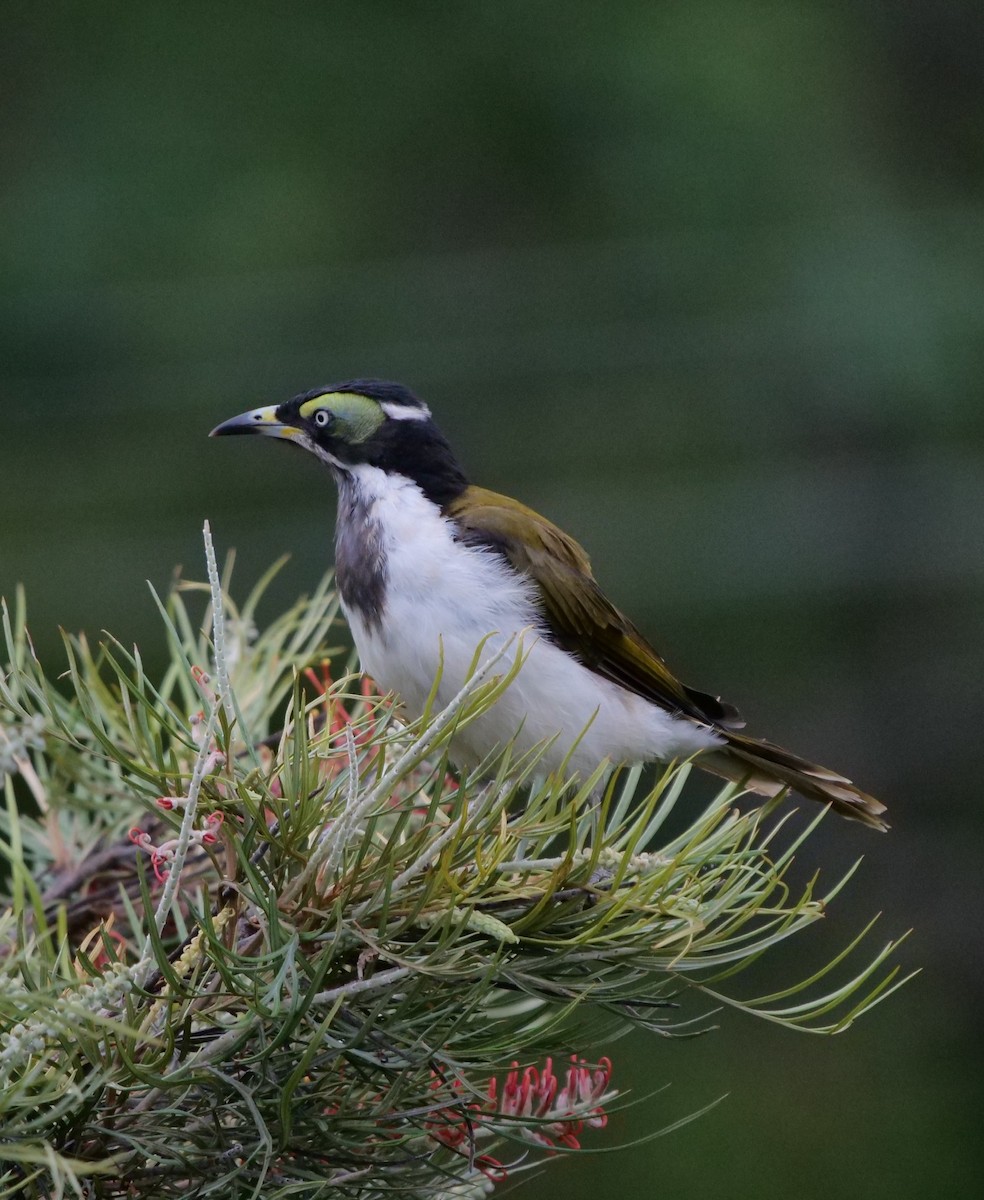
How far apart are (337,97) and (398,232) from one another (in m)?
0.60

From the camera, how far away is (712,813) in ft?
2.50

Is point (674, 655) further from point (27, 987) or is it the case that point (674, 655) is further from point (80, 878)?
point (27, 987)

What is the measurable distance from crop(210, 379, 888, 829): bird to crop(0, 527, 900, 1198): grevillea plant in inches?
19.2

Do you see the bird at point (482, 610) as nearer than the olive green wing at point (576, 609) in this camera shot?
Yes

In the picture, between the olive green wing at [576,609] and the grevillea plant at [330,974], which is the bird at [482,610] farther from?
the grevillea plant at [330,974]

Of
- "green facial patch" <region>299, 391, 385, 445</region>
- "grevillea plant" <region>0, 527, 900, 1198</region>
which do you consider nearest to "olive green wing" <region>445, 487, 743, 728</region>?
"green facial patch" <region>299, 391, 385, 445</region>

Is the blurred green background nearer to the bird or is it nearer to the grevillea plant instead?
the bird

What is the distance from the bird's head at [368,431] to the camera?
145 cm

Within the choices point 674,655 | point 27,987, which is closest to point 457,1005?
point 27,987

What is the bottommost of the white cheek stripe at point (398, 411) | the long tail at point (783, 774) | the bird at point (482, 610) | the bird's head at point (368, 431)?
the long tail at point (783, 774)

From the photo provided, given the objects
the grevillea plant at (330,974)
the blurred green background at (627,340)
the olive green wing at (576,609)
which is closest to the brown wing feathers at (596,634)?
the olive green wing at (576,609)

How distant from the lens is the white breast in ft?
4.01

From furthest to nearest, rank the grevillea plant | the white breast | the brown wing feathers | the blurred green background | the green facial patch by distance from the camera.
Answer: the blurred green background → the green facial patch → the brown wing feathers → the white breast → the grevillea plant

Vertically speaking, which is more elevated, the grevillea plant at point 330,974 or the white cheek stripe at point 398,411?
the white cheek stripe at point 398,411
